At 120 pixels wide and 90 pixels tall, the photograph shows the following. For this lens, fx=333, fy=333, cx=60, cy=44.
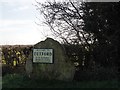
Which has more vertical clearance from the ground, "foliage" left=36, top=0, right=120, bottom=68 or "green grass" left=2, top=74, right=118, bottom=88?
"foliage" left=36, top=0, right=120, bottom=68

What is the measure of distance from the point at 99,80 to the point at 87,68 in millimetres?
1586

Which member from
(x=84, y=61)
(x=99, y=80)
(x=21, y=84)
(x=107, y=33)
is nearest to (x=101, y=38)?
(x=107, y=33)

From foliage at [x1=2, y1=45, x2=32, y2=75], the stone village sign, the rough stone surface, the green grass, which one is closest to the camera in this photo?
the green grass

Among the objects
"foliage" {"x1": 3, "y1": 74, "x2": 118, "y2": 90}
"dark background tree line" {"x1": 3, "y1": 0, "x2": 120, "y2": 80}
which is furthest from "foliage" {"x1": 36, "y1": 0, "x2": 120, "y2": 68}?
"foliage" {"x1": 3, "y1": 74, "x2": 118, "y2": 90}

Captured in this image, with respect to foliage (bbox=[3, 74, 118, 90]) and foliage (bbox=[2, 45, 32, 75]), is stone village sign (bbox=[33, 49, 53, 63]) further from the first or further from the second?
foliage (bbox=[2, 45, 32, 75])

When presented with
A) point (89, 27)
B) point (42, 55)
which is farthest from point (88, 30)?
point (42, 55)

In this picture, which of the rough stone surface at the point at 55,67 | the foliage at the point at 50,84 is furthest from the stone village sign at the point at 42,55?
the foliage at the point at 50,84

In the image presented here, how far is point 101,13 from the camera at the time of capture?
44.2ft

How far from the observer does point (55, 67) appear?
12.4 meters

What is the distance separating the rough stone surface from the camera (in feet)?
40.1

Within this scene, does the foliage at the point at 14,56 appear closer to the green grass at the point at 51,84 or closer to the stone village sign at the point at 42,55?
the stone village sign at the point at 42,55

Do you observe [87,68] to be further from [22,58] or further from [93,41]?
[22,58]

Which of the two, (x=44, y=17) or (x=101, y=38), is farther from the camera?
(x=44, y=17)

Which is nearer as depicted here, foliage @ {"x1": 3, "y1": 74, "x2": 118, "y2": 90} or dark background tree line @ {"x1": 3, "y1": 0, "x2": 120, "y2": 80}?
foliage @ {"x1": 3, "y1": 74, "x2": 118, "y2": 90}
